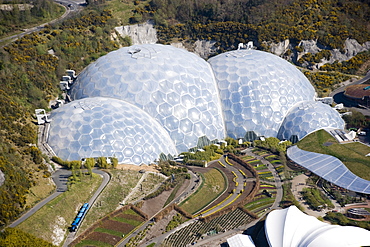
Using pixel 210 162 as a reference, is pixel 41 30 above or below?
above

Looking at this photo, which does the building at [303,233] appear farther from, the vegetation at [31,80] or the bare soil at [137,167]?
the vegetation at [31,80]

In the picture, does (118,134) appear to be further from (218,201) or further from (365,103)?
(365,103)

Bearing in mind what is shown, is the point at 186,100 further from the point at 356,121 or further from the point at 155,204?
the point at 356,121

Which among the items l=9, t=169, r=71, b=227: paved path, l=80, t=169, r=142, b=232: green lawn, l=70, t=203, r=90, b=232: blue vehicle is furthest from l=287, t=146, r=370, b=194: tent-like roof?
l=9, t=169, r=71, b=227: paved path

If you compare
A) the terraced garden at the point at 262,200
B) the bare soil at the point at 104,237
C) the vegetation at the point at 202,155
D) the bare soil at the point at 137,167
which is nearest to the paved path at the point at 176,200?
the bare soil at the point at 104,237

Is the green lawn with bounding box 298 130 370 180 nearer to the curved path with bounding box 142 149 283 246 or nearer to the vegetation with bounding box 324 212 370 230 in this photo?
the curved path with bounding box 142 149 283 246

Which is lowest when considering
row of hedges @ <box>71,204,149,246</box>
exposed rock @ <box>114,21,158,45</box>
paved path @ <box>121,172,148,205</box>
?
row of hedges @ <box>71,204,149,246</box>

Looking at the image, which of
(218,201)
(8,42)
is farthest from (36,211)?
(8,42)
